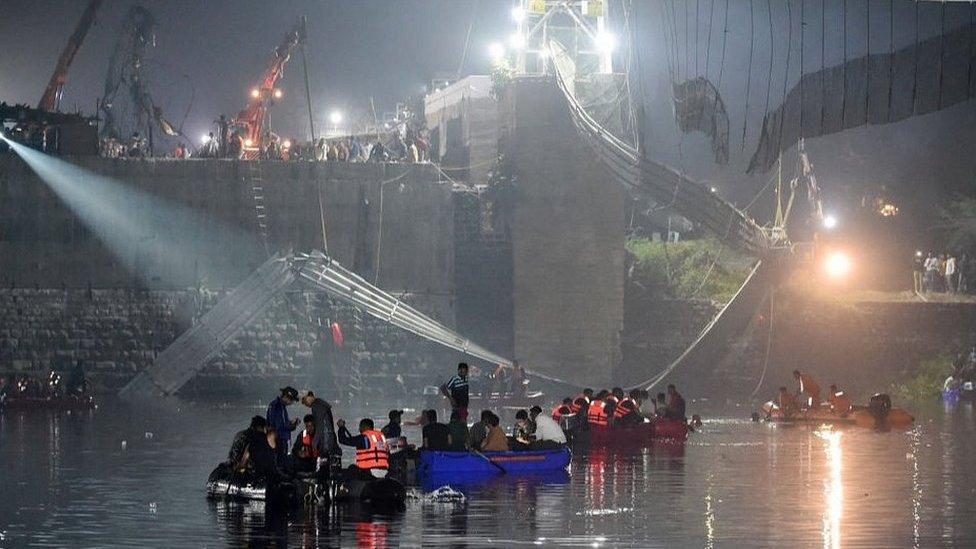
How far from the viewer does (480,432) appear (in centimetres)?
3347

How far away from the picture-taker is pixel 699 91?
5262 cm

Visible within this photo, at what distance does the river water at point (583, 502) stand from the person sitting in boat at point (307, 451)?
38.0 inches

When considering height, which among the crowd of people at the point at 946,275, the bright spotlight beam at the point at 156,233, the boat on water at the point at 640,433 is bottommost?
the boat on water at the point at 640,433

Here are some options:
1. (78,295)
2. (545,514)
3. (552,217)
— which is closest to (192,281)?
(78,295)

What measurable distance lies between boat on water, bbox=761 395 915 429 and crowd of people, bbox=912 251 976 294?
46.9 feet

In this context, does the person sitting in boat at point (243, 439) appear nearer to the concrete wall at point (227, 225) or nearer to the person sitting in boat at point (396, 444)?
the person sitting in boat at point (396, 444)

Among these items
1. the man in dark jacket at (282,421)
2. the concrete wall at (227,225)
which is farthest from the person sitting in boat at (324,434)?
the concrete wall at (227,225)

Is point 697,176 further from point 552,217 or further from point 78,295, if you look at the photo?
point 78,295

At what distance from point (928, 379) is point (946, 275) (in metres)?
4.17

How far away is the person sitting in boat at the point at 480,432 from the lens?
33.1m

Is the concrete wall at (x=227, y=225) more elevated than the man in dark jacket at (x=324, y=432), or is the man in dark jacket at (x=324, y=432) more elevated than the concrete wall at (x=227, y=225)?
the concrete wall at (x=227, y=225)

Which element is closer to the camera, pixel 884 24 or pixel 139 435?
pixel 139 435

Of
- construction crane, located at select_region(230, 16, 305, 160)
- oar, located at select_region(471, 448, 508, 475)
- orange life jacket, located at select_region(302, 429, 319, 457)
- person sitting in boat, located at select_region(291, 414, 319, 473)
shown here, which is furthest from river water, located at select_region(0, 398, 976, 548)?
construction crane, located at select_region(230, 16, 305, 160)

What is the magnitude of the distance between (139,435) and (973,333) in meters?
25.8
